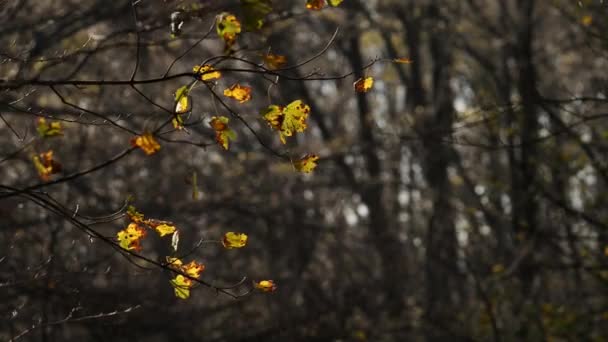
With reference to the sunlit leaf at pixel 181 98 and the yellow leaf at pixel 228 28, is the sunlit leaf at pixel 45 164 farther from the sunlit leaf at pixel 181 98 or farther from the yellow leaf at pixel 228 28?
the yellow leaf at pixel 228 28

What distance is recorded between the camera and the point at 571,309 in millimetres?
9094

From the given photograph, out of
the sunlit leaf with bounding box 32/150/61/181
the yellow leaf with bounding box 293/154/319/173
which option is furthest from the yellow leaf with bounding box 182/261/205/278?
the sunlit leaf with bounding box 32/150/61/181

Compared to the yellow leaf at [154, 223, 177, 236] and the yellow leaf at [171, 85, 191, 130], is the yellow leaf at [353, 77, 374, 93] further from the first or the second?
the yellow leaf at [154, 223, 177, 236]

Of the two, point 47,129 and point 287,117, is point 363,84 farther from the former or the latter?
point 47,129

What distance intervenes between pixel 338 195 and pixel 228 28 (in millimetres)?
10891

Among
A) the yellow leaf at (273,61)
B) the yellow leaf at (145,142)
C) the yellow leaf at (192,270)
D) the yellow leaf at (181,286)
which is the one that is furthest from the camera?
the yellow leaf at (192,270)

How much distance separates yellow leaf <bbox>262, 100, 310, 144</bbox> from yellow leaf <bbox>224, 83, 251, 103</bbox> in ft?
0.69

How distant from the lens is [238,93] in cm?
310

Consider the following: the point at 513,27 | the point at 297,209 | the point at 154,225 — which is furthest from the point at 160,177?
the point at 154,225

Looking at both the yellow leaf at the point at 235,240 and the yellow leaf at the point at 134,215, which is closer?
the yellow leaf at the point at 134,215

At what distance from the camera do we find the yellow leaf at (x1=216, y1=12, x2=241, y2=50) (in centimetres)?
259

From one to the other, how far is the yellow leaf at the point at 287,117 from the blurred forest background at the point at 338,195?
1490 millimetres

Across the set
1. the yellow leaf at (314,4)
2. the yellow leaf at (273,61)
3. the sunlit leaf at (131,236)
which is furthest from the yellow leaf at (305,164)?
the sunlit leaf at (131,236)

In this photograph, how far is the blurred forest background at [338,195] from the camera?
21.9 feet
